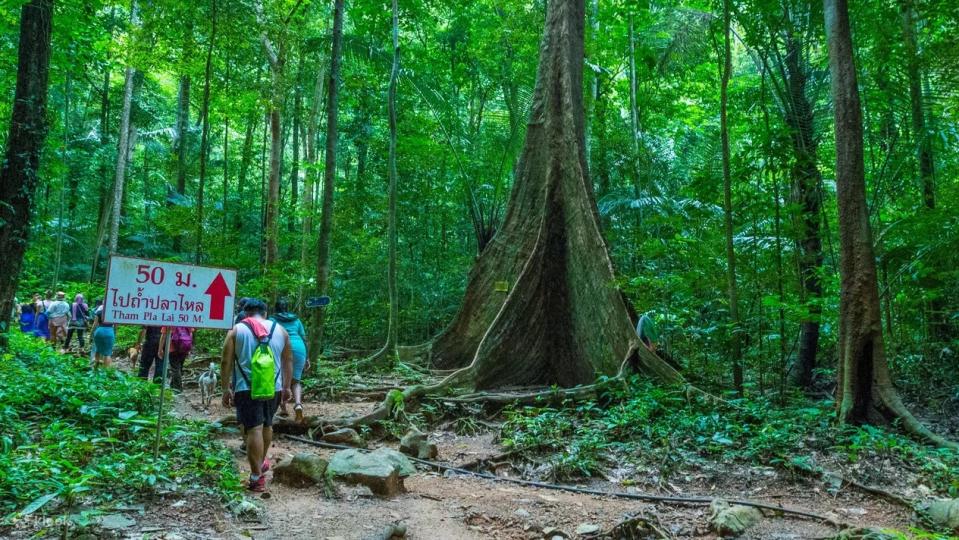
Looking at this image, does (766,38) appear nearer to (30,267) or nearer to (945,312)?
(945,312)

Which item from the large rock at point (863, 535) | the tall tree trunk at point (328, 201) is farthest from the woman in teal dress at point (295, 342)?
the large rock at point (863, 535)

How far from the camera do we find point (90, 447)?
14.5 ft

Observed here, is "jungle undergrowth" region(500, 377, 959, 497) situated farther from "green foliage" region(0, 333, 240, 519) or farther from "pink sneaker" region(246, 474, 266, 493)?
"green foliage" region(0, 333, 240, 519)

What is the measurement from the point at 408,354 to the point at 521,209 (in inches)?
148

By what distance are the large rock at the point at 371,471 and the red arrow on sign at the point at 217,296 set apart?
162 centimetres

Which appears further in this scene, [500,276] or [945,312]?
[500,276]

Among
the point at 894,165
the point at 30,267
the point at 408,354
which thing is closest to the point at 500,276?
the point at 408,354

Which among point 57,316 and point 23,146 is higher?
point 23,146

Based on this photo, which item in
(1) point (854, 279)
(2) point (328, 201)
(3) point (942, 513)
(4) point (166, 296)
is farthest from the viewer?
(2) point (328, 201)

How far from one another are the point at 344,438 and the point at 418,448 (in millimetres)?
1026

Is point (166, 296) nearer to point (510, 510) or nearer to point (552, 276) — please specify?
point (510, 510)

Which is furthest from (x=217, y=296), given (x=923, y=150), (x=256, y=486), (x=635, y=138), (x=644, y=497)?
(x=635, y=138)

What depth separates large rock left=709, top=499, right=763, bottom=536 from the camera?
412 centimetres

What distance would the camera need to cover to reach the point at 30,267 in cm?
2116
